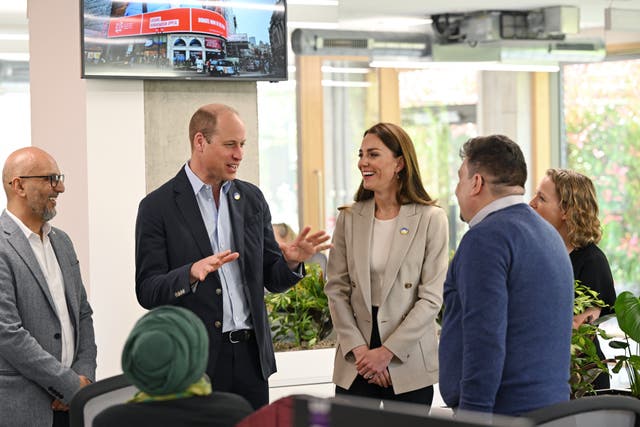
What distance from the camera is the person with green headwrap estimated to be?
2150 mm

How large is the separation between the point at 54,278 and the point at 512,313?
1.81 m

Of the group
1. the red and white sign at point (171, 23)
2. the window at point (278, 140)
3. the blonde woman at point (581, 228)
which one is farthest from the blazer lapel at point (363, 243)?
the window at point (278, 140)

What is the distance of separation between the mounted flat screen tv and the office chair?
3.08m

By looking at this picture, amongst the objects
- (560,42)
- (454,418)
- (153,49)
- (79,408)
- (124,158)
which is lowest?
(79,408)

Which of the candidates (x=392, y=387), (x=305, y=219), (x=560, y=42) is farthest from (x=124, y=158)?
(x=560, y=42)

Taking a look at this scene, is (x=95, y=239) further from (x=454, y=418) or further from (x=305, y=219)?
(x=305, y=219)

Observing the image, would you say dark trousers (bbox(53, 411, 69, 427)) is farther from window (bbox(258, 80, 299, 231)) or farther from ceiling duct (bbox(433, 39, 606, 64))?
ceiling duct (bbox(433, 39, 606, 64))

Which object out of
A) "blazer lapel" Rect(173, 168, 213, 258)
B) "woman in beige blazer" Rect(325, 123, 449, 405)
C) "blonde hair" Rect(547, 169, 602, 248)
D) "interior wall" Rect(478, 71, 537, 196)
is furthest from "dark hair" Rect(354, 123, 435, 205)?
"interior wall" Rect(478, 71, 537, 196)

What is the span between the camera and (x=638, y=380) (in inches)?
172

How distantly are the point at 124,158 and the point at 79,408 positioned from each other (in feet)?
8.20

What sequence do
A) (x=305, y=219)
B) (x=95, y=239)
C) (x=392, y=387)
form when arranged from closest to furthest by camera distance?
(x=392, y=387), (x=95, y=239), (x=305, y=219)

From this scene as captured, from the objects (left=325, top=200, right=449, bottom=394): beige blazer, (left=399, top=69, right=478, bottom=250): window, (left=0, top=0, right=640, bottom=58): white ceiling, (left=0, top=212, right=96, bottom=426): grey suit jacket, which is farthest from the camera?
(left=399, top=69, right=478, bottom=250): window

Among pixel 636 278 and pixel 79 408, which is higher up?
pixel 79 408

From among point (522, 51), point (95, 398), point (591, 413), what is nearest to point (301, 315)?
point (95, 398)
